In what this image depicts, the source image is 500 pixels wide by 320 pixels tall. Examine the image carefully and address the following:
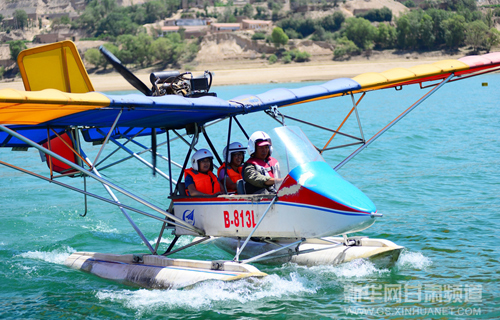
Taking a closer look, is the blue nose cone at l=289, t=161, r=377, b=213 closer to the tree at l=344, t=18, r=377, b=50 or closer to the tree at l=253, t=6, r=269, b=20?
the tree at l=344, t=18, r=377, b=50

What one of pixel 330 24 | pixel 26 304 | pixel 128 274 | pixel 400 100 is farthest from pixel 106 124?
pixel 330 24

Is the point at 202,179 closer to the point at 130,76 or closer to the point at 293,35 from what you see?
the point at 130,76

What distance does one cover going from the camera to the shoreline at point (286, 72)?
6462 centimetres

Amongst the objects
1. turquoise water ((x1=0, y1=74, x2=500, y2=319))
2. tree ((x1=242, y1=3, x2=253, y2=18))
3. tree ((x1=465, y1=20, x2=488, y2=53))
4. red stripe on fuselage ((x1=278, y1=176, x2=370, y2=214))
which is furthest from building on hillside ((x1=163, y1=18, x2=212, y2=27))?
red stripe on fuselage ((x1=278, y1=176, x2=370, y2=214))

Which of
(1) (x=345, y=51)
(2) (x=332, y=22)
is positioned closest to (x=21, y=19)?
(2) (x=332, y=22)

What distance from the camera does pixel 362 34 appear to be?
3344 inches

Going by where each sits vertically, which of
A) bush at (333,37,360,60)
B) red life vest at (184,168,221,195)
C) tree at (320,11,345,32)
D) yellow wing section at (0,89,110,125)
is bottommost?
bush at (333,37,360,60)

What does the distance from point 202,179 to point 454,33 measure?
7396cm

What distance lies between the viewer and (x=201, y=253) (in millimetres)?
11500

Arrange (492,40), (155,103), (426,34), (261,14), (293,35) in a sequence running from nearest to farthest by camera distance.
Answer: (155,103), (492,40), (426,34), (293,35), (261,14)

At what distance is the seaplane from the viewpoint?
7867mm

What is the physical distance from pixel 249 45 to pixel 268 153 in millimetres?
89281

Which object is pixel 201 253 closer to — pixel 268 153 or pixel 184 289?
pixel 184 289

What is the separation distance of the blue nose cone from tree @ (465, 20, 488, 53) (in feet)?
236
